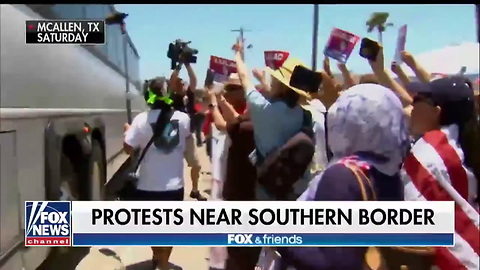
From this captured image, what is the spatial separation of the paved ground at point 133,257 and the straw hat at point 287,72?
0.45m

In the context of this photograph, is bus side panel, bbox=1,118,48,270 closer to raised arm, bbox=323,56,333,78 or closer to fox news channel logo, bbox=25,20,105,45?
fox news channel logo, bbox=25,20,105,45

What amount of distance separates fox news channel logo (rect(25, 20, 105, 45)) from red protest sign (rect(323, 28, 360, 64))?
967mm

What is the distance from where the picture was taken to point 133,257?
305 centimetres

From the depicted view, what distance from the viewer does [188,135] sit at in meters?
3.15

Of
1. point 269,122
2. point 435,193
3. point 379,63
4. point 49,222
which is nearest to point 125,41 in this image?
point 269,122

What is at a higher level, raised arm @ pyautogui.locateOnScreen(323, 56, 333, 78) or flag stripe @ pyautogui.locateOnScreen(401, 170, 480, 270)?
raised arm @ pyautogui.locateOnScreen(323, 56, 333, 78)

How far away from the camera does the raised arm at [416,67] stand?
297 cm

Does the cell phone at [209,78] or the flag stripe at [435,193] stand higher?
the cell phone at [209,78]

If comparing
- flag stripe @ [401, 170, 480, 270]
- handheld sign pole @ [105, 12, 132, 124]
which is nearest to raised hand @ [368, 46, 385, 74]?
flag stripe @ [401, 170, 480, 270]

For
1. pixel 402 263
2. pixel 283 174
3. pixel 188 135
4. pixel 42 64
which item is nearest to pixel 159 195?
pixel 188 135

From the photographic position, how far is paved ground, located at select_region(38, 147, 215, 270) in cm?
303

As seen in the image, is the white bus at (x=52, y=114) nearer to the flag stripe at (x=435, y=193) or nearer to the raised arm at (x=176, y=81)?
the raised arm at (x=176, y=81)

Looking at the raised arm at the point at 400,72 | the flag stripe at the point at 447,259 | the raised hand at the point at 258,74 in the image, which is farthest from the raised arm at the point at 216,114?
the flag stripe at the point at 447,259

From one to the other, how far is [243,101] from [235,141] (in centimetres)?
18
